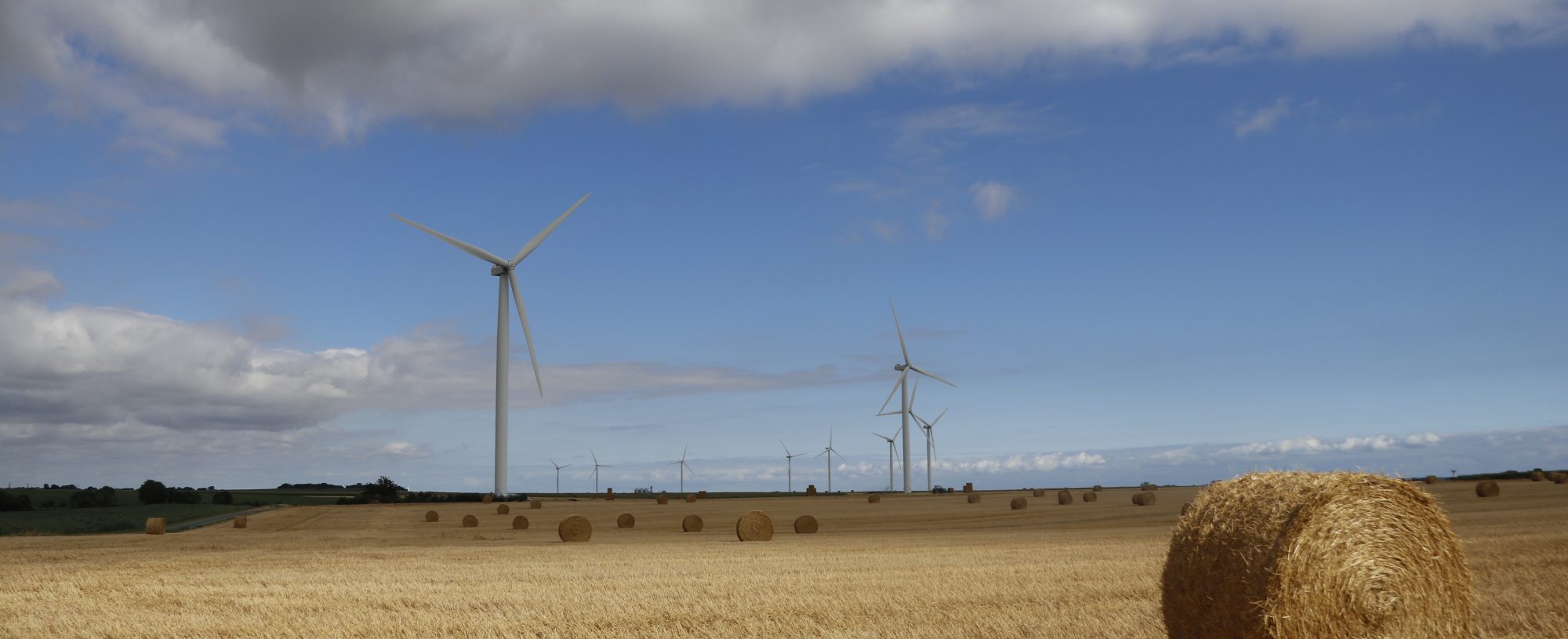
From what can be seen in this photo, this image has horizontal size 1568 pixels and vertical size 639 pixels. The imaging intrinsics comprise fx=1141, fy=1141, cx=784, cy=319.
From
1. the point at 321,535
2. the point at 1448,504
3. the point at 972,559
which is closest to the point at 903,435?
the point at 1448,504

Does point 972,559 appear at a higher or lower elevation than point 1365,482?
lower

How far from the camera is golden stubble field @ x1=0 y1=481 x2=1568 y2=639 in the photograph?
44.9 feet

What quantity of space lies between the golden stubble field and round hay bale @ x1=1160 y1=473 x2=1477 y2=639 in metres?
1.29

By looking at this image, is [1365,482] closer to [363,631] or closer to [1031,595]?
[1031,595]

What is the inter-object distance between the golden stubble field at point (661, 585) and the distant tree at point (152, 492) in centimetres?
7103

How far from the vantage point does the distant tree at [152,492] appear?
10075 centimetres

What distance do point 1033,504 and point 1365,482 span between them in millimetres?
53654

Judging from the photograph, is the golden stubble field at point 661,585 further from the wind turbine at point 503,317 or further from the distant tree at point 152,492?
the distant tree at point 152,492

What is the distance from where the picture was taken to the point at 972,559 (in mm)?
23359

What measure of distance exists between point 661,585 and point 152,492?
9919 centimetres

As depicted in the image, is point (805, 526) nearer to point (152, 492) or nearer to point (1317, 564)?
point (1317, 564)

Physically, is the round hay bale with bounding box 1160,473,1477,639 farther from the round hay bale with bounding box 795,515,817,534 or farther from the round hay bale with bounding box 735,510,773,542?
the round hay bale with bounding box 795,515,817,534

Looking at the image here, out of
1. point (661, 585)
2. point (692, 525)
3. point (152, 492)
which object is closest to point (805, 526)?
point (692, 525)

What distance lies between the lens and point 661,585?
18.6 metres
